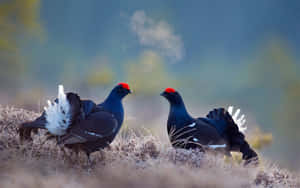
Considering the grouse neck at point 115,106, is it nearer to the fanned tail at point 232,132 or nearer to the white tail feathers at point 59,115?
the white tail feathers at point 59,115

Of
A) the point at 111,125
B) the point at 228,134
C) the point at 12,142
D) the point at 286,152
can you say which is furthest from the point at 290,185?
the point at 286,152

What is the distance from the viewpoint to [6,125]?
10.7 ft

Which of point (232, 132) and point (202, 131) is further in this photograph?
point (232, 132)

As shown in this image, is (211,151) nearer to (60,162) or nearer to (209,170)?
(209,170)

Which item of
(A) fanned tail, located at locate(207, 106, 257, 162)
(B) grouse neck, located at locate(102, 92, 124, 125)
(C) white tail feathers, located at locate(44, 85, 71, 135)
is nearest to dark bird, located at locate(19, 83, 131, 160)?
(C) white tail feathers, located at locate(44, 85, 71, 135)

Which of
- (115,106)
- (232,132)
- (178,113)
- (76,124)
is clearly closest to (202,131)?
(178,113)

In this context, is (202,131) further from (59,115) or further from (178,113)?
(59,115)

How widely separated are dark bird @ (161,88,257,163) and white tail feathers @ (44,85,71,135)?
102 cm

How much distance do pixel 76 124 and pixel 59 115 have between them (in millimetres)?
153

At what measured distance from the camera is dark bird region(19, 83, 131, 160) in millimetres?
2531

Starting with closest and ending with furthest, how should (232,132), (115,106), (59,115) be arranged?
1. (59,115)
2. (115,106)
3. (232,132)

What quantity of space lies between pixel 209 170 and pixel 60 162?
1225 millimetres

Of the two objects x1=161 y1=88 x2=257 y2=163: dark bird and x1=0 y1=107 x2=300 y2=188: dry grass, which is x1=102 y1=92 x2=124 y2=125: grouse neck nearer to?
x1=0 y1=107 x2=300 y2=188: dry grass

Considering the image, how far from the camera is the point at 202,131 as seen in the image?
123 inches
